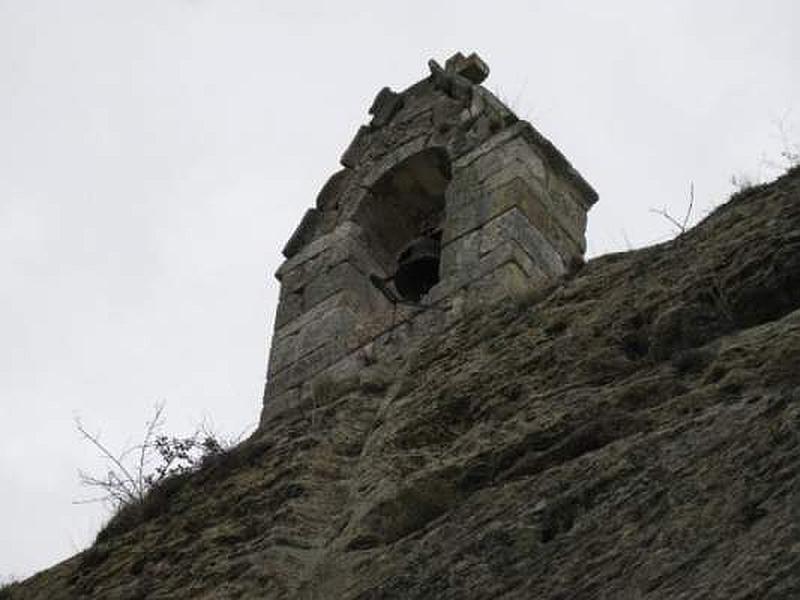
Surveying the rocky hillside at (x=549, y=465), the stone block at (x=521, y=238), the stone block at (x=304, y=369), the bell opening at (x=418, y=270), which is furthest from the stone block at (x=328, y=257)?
Answer: the rocky hillside at (x=549, y=465)

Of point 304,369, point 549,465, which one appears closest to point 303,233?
point 304,369

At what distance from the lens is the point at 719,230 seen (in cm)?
478

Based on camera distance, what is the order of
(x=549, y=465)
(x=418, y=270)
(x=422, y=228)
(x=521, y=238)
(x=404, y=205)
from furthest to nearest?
(x=404, y=205), (x=422, y=228), (x=418, y=270), (x=521, y=238), (x=549, y=465)

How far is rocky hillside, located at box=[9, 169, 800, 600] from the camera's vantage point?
3.20 metres

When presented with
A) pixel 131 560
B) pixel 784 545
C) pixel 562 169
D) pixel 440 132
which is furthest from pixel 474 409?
pixel 440 132

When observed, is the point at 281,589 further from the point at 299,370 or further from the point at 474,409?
the point at 299,370

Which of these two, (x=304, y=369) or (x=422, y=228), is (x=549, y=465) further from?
(x=422, y=228)

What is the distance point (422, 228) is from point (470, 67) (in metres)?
1.17

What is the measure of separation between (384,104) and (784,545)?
23.2ft

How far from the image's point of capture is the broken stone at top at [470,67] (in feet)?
30.9

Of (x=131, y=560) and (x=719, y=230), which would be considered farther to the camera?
(x=131, y=560)

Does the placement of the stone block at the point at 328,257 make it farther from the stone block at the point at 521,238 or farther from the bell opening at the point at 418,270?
the stone block at the point at 521,238

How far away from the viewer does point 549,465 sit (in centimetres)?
401

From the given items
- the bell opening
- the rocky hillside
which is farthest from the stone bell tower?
the rocky hillside
